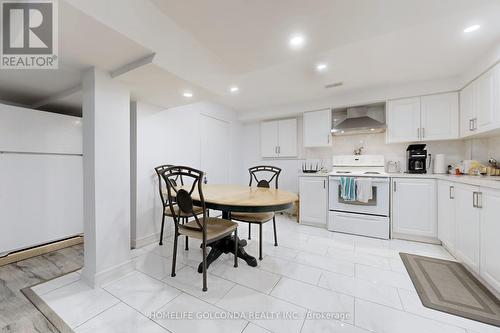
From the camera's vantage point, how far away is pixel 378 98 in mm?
3189

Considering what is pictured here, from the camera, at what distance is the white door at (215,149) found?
3768mm

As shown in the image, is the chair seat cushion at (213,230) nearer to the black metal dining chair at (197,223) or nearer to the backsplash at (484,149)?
the black metal dining chair at (197,223)

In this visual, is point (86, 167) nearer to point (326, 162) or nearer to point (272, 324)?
point (272, 324)

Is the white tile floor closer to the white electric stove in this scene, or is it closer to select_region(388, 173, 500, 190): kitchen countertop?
the white electric stove

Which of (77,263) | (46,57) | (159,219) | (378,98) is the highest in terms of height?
(378,98)

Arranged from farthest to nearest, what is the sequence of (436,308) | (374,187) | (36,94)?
(374,187)
(36,94)
(436,308)

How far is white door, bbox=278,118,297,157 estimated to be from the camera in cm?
433

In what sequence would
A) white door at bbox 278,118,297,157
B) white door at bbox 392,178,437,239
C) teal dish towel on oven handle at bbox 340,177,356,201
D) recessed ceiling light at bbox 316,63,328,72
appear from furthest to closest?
white door at bbox 278,118,297,157, teal dish towel on oven handle at bbox 340,177,356,201, white door at bbox 392,178,437,239, recessed ceiling light at bbox 316,63,328,72

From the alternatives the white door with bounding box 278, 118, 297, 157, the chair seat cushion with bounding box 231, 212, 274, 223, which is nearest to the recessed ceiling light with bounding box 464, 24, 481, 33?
the chair seat cushion with bounding box 231, 212, 274, 223

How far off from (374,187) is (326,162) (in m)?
1.14

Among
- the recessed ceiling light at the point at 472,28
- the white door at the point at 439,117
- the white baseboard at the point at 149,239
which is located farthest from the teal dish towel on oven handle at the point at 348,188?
the white baseboard at the point at 149,239

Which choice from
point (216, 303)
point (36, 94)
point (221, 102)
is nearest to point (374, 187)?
point (216, 303)

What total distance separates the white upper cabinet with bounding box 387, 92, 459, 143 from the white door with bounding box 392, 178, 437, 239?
0.75 m

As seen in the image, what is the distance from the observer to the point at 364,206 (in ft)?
10.1
